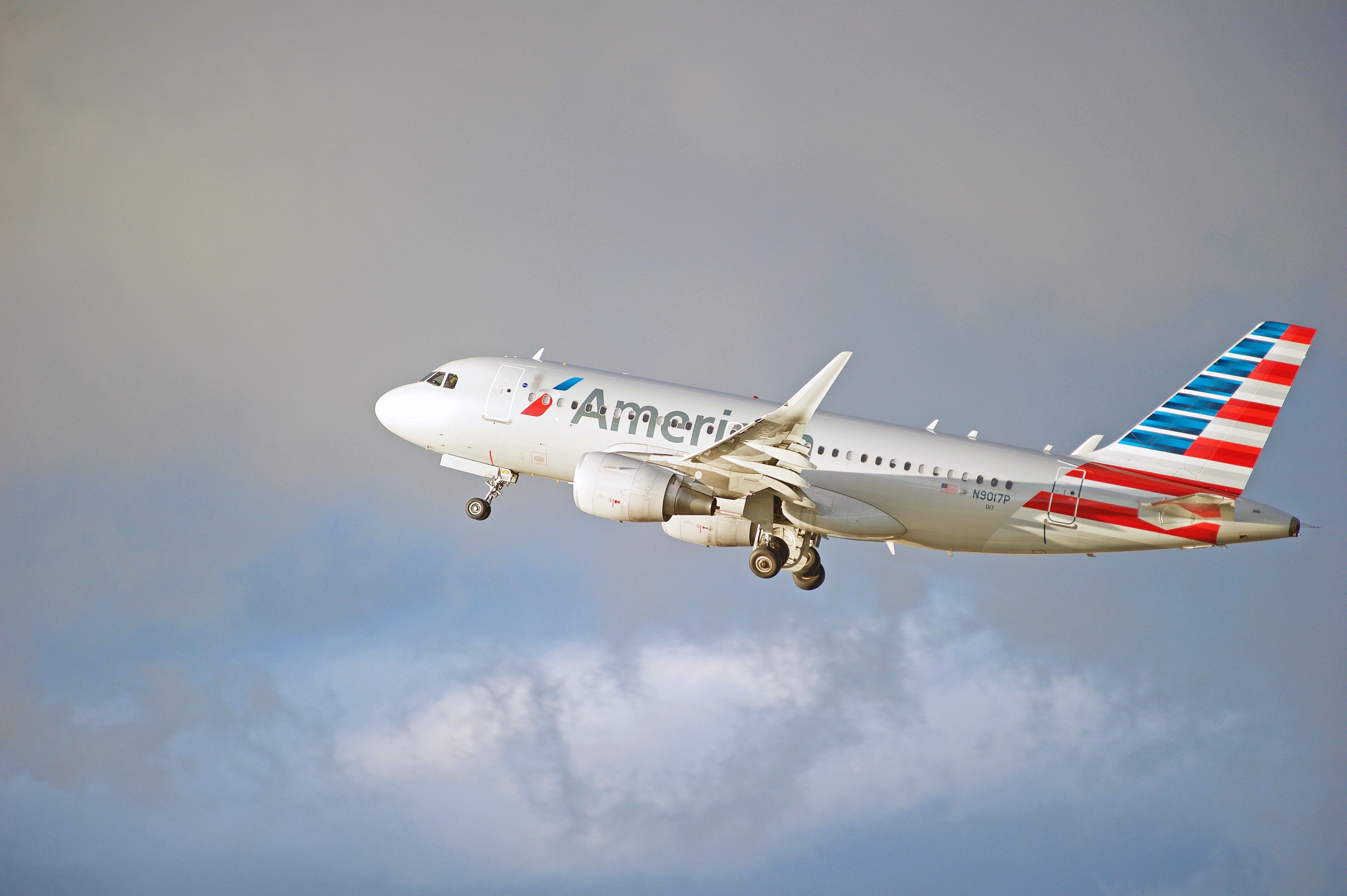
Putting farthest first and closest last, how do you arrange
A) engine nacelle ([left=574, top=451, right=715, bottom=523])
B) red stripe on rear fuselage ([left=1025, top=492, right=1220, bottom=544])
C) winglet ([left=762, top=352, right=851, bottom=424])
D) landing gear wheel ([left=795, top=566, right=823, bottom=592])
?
landing gear wheel ([left=795, top=566, right=823, bottom=592])
engine nacelle ([left=574, top=451, right=715, bottom=523])
red stripe on rear fuselage ([left=1025, top=492, right=1220, bottom=544])
winglet ([left=762, top=352, right=851, bottom=424])

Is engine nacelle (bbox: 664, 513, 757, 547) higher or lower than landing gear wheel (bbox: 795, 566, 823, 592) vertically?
higher

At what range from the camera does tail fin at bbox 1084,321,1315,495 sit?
33.4 metres

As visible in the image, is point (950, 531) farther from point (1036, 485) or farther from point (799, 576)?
point (799, 576)

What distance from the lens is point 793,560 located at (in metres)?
37.1

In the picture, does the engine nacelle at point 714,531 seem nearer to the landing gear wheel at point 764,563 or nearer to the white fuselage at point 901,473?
the landing gear wheel at point 764,563

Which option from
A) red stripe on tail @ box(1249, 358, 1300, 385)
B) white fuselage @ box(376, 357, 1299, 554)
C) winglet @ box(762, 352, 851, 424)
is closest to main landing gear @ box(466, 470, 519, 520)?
white fuselage @ box(376, 357, 1299, 554)

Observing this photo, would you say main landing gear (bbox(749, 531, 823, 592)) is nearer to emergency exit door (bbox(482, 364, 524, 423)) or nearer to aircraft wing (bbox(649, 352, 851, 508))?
aircraft wing (bbox(649, 352, 851, 508))

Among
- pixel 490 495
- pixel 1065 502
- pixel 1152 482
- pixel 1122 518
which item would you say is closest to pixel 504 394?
pixel 490 495

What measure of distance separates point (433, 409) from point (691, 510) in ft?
33.9

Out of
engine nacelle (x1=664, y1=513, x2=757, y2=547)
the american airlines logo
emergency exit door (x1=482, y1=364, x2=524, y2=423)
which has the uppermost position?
emergency exit door (x1=482, y1=364, x2=524, y2=423)

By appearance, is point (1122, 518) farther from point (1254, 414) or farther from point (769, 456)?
point (769, 456)

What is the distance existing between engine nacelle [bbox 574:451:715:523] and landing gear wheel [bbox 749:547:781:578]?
10.3ft

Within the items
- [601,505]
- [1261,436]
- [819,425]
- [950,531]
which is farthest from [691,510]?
[1261,436]

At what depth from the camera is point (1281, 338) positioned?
3388 centimetres
